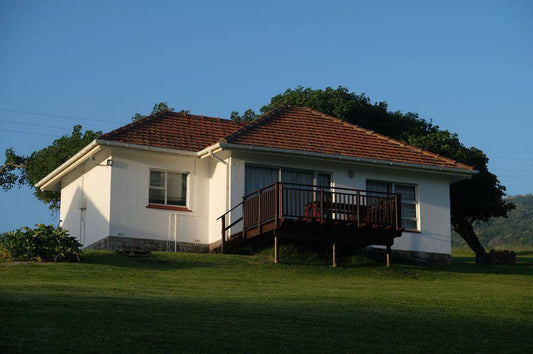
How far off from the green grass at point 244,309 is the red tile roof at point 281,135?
468 centimetres

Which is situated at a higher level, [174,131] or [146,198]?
[174,131]

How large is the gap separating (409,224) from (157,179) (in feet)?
27.4

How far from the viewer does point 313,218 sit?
906 inches

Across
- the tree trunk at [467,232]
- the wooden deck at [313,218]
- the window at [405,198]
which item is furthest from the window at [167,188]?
the tree trunk at [467,232]

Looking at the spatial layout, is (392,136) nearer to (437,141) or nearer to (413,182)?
(437,141)

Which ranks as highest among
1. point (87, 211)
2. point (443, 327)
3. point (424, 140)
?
point (424, 140)

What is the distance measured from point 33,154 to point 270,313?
102ft

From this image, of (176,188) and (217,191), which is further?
(176,188)

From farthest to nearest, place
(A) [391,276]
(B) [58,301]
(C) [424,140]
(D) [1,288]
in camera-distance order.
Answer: (C) [424,140], (A) [391,276], (D) [1,288], (B) [58,301]

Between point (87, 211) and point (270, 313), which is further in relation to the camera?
point (87, 211)

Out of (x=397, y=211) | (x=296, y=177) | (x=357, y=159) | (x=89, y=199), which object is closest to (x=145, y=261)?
(x=89, y=199)

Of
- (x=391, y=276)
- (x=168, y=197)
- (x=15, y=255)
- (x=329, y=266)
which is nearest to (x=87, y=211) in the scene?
(x=168, y=197)

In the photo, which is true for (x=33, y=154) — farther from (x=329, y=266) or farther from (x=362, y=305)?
(x=362, y=305)

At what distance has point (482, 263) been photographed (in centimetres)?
3059
